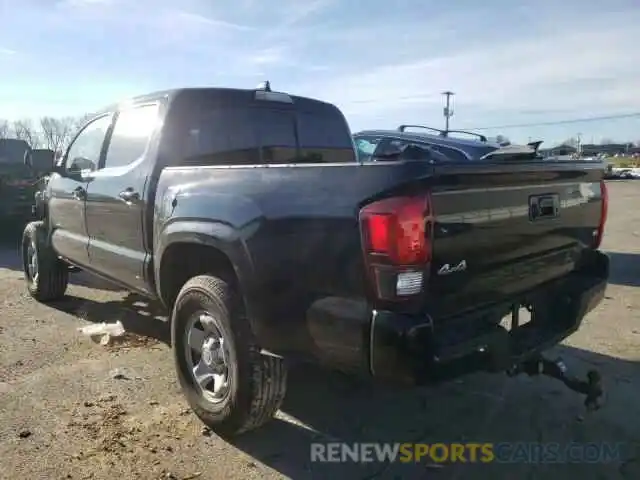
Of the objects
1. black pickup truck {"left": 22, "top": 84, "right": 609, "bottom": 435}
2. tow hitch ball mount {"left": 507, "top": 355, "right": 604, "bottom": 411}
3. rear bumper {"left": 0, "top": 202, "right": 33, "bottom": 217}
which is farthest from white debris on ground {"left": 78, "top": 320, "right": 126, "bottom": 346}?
rear bumper {"left": 0, "top": 202, "right": 33, "bottom": 217}

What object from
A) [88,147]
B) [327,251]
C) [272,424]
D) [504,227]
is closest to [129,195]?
[88,147]

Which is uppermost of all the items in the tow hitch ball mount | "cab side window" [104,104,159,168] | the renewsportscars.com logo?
"cab side window" [104,104,159,168]

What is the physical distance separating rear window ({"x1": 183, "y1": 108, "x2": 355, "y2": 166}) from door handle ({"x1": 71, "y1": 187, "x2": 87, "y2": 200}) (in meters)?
1.47

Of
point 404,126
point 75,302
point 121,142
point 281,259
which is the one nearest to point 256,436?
point 281,259

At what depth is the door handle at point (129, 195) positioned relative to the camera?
160 inches

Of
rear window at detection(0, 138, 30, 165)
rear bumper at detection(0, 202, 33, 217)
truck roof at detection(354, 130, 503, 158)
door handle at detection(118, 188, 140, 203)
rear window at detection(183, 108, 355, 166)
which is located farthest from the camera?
rear window at detection(0, 138, 30, 165)

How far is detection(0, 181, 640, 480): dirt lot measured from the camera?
3.06 m

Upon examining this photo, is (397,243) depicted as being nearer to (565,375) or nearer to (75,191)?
(565,375)

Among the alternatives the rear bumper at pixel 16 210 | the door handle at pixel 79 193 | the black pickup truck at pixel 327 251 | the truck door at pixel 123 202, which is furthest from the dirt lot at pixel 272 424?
the rear bumper at pixel 16 210

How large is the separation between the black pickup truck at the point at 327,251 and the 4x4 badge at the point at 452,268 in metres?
0.01

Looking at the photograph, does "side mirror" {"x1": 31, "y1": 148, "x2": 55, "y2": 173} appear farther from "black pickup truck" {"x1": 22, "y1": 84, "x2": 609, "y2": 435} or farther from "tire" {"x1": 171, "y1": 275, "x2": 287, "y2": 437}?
"tire" {"x1": 171, "y1": 275, "x2": 287, "y2": 437}

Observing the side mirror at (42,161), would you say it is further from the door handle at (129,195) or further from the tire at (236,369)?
the tire at (236,369)

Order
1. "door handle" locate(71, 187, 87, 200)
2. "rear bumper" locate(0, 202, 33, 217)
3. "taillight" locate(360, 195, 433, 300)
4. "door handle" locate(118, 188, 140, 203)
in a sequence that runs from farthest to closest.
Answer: "rear bumper" locate(0, 202, 33, 217), "door handle" locate(71, 187, 87, 200), "door handle" locate(118, 188, 140, 203), "taillight" locate(360, 195, 433, 300)

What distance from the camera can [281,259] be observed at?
2.83 m
